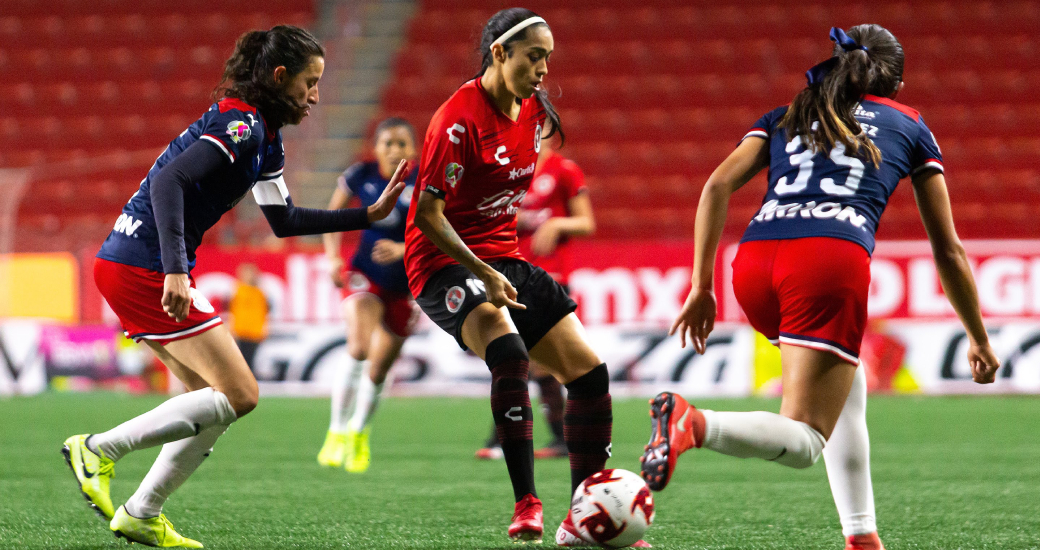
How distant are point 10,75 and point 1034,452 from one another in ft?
56.4

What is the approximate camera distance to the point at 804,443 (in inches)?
124

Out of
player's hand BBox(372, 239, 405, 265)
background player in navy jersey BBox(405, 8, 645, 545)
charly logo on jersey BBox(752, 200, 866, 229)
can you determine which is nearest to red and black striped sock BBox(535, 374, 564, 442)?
player's hand BBox(372, 239, 405, 265)

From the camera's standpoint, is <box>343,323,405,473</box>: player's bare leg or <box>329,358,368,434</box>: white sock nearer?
<box>343,323,405,473</box>: player's bare leg

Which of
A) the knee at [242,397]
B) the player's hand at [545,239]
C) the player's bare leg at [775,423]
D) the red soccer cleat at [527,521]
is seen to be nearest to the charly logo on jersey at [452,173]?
the knee at [242,397]

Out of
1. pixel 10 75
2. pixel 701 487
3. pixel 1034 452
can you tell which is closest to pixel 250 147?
pixel 701 487

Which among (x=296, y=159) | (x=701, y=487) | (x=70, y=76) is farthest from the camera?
(x=70, y=76)

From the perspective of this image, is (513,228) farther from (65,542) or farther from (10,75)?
(10,75)

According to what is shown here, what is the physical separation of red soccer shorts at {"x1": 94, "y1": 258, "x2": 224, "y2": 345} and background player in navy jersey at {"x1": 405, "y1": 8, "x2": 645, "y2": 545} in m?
0.81

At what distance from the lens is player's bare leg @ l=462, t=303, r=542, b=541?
400cm

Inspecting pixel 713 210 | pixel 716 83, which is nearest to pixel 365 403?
pixel 713 210

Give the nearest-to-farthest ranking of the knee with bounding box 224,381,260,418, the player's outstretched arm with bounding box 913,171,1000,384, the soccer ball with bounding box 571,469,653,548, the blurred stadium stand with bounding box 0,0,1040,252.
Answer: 1. the player's outstretched arm with bounding box 913,171,1000,384
2. the soccer ball with bounding box 571,469,653,548
3. the knee with bounding box 224,381,260,418
4. the blurred stadium stand with bounding box 0,0,1040,252

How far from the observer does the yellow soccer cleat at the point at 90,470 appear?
380 cm

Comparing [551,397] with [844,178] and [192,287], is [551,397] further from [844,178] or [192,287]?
[844,178]

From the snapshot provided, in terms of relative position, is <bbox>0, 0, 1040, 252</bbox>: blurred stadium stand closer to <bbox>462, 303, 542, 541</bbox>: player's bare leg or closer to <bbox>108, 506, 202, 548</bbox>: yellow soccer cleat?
<bbox>462, 303, 542, 541</bbox>: player's bare leg
